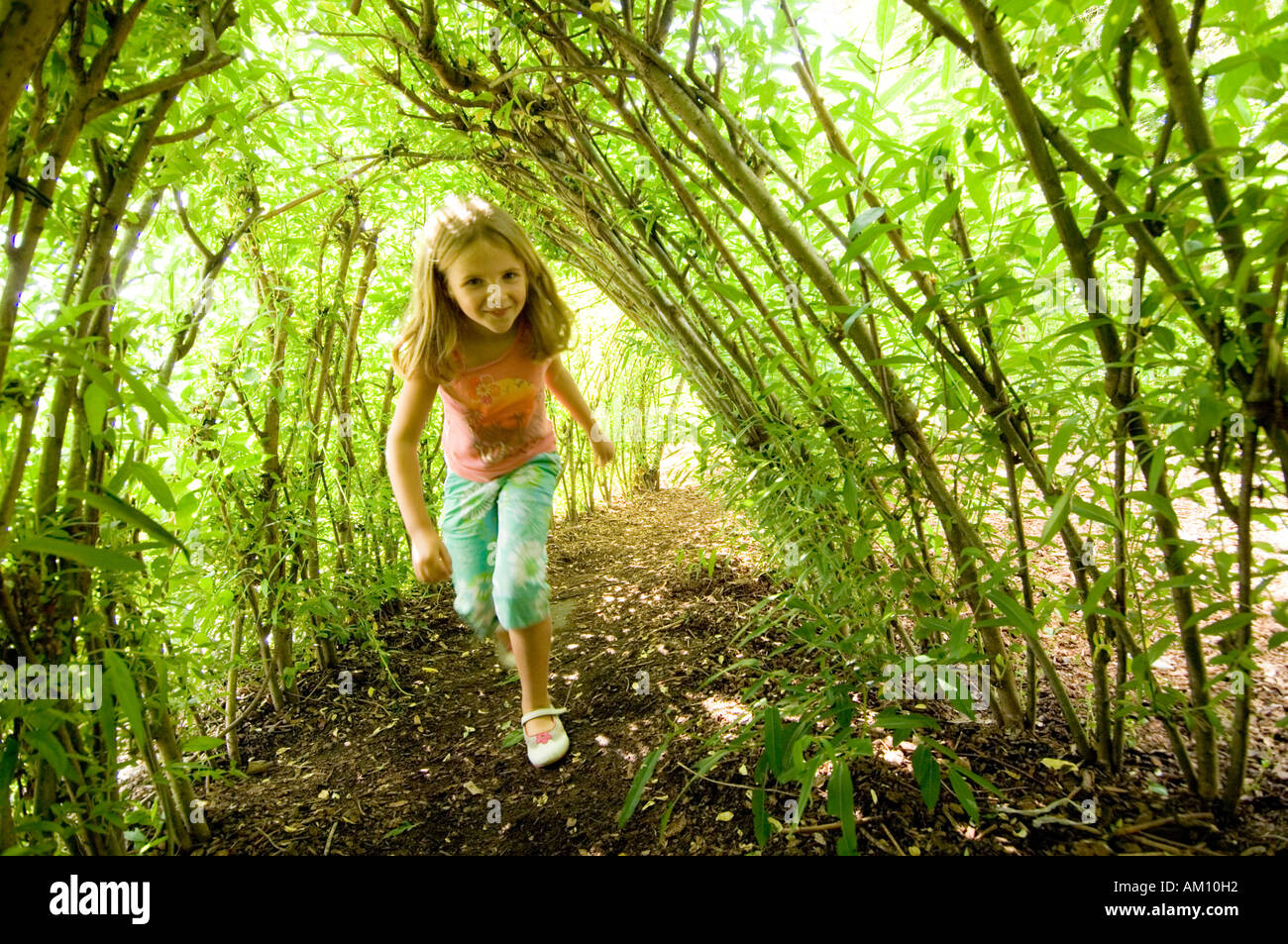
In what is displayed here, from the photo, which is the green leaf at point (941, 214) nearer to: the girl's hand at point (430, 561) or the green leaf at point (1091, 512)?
the green leaf at point (1091, 512)

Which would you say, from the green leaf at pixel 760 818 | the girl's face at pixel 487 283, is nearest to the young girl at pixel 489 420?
the girl's face at pixel 487 283

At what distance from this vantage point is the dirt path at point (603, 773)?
0.97 metres

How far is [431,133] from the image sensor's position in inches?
69.1

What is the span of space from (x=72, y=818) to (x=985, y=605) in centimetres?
136

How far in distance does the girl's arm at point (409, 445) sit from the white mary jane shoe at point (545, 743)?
50 cm

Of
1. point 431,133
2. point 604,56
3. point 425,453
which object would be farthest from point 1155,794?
point 425,453

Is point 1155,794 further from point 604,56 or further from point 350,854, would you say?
point 604,56

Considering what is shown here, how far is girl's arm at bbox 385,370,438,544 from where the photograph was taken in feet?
4.49

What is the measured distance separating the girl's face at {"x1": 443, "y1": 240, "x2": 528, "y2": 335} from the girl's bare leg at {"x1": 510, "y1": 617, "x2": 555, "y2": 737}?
702 millimetres

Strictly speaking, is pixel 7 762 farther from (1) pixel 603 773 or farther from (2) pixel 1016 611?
(2) pixel 1016 611

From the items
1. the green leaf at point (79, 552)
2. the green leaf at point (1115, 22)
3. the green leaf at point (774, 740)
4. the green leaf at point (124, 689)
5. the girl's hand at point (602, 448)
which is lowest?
the green leaf at point (774, 740)

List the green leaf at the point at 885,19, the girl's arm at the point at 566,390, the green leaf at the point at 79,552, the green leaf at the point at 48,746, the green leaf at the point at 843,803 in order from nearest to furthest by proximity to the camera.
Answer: the green leaf at the point at 79,552 → the green leaf at the point at 48,746 → the green leaf at the point at 843,803 → the green leaf at the point at 885,19 → the girl's arm at the point at 566,390

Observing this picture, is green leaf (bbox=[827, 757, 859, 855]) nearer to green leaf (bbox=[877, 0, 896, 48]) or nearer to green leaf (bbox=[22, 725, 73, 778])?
green leaf (bbox=[22, 725, 73, 778])

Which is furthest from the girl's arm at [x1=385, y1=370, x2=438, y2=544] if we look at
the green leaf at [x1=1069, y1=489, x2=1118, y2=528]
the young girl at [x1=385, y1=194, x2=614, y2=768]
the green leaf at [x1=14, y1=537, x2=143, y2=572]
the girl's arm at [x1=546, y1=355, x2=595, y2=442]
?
the green leaf at [x1=1069, y1=489, x2=1118, y2=528]
